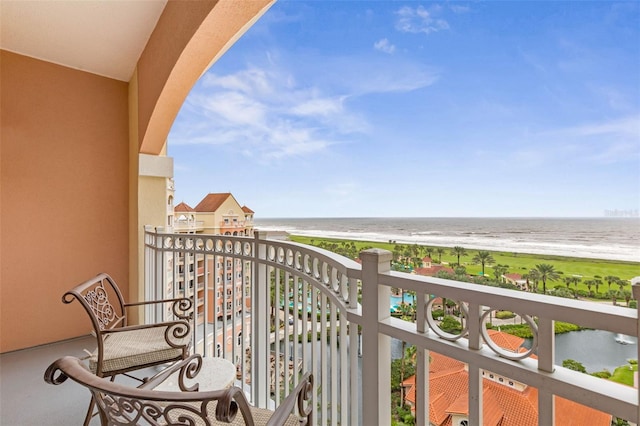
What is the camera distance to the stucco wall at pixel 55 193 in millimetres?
2873

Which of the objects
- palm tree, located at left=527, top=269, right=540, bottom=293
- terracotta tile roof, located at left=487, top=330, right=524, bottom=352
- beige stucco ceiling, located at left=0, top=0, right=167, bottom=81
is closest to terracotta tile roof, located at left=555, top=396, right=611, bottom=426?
terracotta tile roof, located at left=487, top=330, right=524, bottom=352

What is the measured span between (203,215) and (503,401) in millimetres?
2801

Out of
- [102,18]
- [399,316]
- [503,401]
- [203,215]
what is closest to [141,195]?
[203,215]

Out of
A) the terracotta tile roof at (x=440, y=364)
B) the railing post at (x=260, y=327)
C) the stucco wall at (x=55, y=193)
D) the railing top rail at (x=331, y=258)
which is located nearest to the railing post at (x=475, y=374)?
the terracotta tile roof at (x=440, y=364)

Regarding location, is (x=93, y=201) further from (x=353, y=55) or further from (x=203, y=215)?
(x=353, y=55)

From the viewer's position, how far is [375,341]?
939 mm

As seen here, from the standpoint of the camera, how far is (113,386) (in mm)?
736

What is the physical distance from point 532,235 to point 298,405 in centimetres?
87

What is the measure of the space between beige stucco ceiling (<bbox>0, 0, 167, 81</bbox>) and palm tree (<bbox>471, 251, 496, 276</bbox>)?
2959 millimetres

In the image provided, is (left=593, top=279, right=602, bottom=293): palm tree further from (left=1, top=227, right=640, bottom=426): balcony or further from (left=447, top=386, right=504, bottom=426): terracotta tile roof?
(left=447, top=386, right=504, bottom=426): terracotta tile roof

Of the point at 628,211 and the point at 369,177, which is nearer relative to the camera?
the point at 628,211

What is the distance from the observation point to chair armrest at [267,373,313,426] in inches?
34.2

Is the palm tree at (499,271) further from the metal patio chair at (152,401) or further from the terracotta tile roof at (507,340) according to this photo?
the metal patio chair at (152,401)

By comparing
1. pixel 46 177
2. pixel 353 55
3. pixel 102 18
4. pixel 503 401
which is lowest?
pixel 503 401
